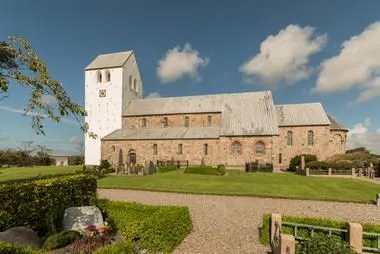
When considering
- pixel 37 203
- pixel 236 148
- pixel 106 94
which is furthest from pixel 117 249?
pixel 106 94

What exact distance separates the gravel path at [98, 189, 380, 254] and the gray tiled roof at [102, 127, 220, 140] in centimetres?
1942

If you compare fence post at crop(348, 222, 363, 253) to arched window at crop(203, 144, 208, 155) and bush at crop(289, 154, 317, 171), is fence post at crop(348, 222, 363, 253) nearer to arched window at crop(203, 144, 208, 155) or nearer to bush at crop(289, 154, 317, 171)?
bush at crop(289, 154, 317, 171)

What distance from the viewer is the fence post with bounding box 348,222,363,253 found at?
19.1 ft

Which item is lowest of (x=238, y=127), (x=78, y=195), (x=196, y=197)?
(x=196, y=197)

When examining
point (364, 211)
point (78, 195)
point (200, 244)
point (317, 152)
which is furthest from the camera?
point (317, 152)

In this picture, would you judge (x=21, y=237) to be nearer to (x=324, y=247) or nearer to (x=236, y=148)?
(x=324, y=247)

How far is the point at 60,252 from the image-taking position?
6457mm

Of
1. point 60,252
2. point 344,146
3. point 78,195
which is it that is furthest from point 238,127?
point 60,252

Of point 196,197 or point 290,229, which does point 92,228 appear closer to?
point 290,229

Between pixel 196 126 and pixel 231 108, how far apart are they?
249 inches

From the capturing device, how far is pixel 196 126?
37562 mm

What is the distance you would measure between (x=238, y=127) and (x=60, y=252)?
29950 millimetres

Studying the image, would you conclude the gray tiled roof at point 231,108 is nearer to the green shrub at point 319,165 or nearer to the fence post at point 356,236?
the green shrub at point 319,165

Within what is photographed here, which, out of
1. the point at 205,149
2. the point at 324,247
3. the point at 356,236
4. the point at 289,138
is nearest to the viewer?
the point at 324,247
